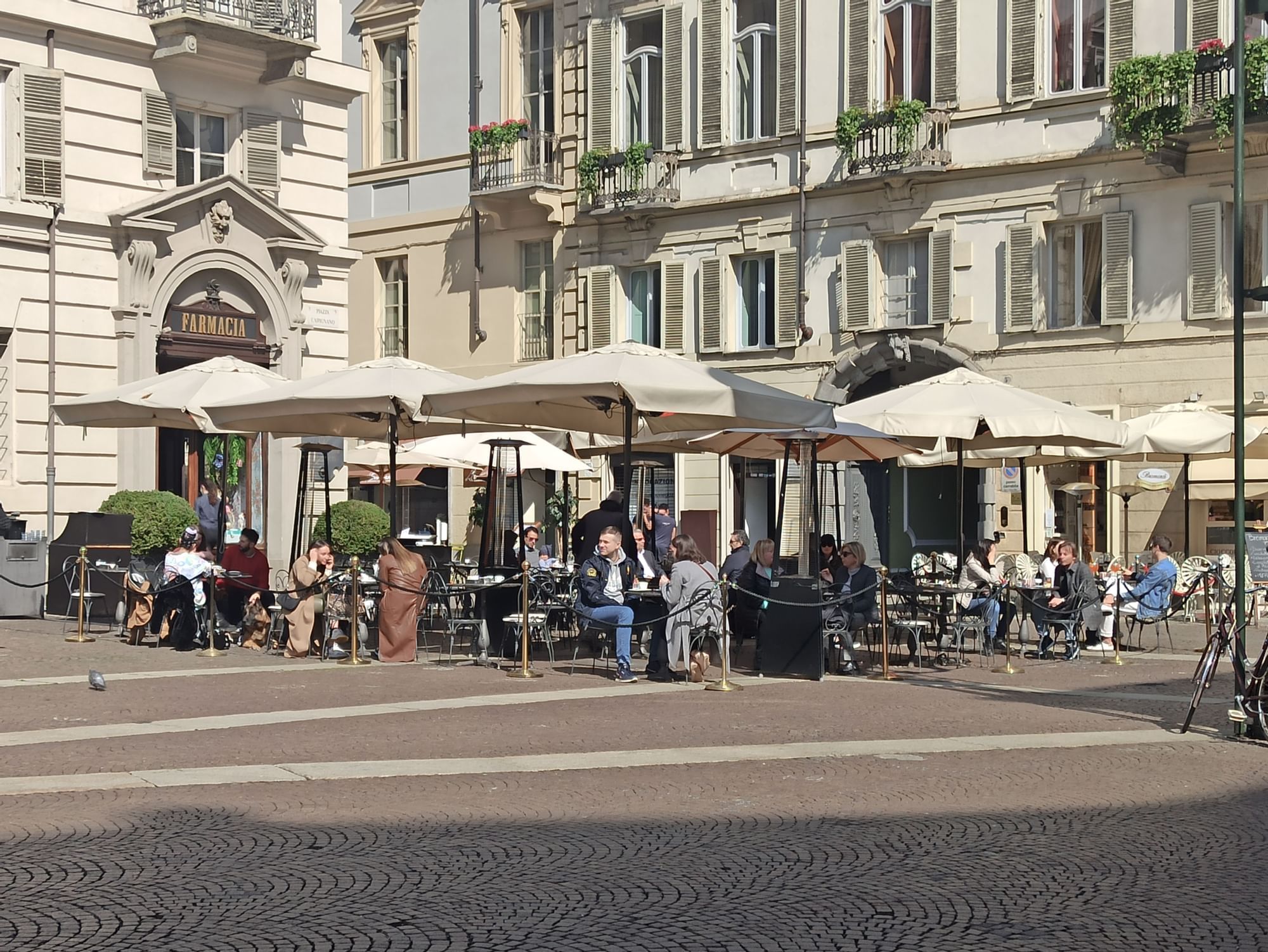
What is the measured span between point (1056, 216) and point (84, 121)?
49.6 feet

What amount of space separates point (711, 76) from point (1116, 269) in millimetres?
8967

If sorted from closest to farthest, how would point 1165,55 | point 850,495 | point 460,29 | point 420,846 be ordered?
point 420,846 < point 1165,55 < point 850,495 < point 460,29

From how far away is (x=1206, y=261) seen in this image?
28.2 m

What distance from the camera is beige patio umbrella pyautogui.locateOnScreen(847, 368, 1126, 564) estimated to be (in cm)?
1866

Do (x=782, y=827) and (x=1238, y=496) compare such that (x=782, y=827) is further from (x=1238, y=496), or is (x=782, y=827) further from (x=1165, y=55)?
(x=1165, y=55)

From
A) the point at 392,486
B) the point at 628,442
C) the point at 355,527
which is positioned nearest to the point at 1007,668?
the point at 628,442

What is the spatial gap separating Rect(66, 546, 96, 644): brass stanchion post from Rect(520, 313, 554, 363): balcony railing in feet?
61.0

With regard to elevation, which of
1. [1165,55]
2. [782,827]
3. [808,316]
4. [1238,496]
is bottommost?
[782,827]

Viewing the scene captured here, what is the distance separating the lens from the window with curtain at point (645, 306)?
36.1 meters

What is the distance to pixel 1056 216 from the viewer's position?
98.5 feet

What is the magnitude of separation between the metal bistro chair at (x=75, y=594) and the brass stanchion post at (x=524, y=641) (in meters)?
6.18

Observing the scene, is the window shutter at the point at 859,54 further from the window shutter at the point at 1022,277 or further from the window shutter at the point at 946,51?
the window shutter at the point at 1022,277

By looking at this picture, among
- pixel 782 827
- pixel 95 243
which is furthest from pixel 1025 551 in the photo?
pixel 782 827

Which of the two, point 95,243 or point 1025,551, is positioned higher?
point 95,243
